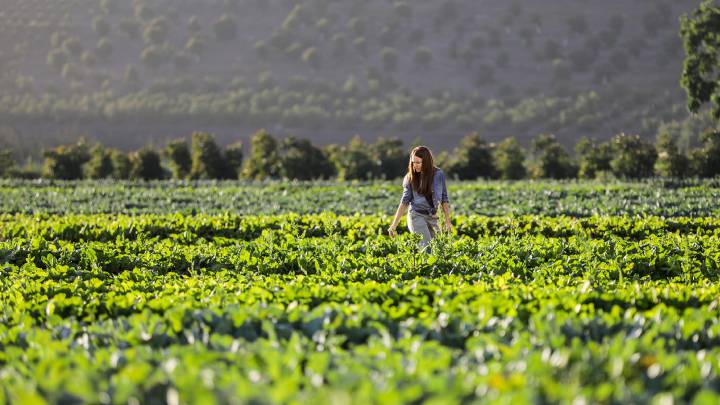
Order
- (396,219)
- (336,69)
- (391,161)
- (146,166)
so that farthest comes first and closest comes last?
(336,69) < (146,166) < (391,161) < (396,219)

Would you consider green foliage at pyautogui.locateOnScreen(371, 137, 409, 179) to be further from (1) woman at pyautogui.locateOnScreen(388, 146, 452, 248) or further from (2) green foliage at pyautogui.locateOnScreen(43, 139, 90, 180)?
(1) woman at pyautogui.locateOnScreen(388, 146, 452, 248)

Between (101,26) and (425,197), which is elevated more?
(101,26)

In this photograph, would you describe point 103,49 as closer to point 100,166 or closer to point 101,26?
point 101,26

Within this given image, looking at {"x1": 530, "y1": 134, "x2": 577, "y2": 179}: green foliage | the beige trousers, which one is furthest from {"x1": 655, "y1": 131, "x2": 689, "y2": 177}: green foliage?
the beige trousers

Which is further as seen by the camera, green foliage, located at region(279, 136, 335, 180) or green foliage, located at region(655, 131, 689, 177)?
green foliage, located at region(279, 136, 335, 180)

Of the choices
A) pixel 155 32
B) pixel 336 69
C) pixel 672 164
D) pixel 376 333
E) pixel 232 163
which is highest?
pixel 155 32

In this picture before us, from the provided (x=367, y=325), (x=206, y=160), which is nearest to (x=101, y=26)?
(x=206, y=160)

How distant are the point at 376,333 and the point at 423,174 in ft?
19.6

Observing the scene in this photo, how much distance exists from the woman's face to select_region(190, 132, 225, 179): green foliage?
35761 mm

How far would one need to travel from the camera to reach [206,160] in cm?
4591

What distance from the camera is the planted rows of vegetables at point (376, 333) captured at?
12.7 feet

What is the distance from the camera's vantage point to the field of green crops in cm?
388

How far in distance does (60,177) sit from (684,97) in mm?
93749

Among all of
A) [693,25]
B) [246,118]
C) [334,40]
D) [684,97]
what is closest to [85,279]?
[693,25]
